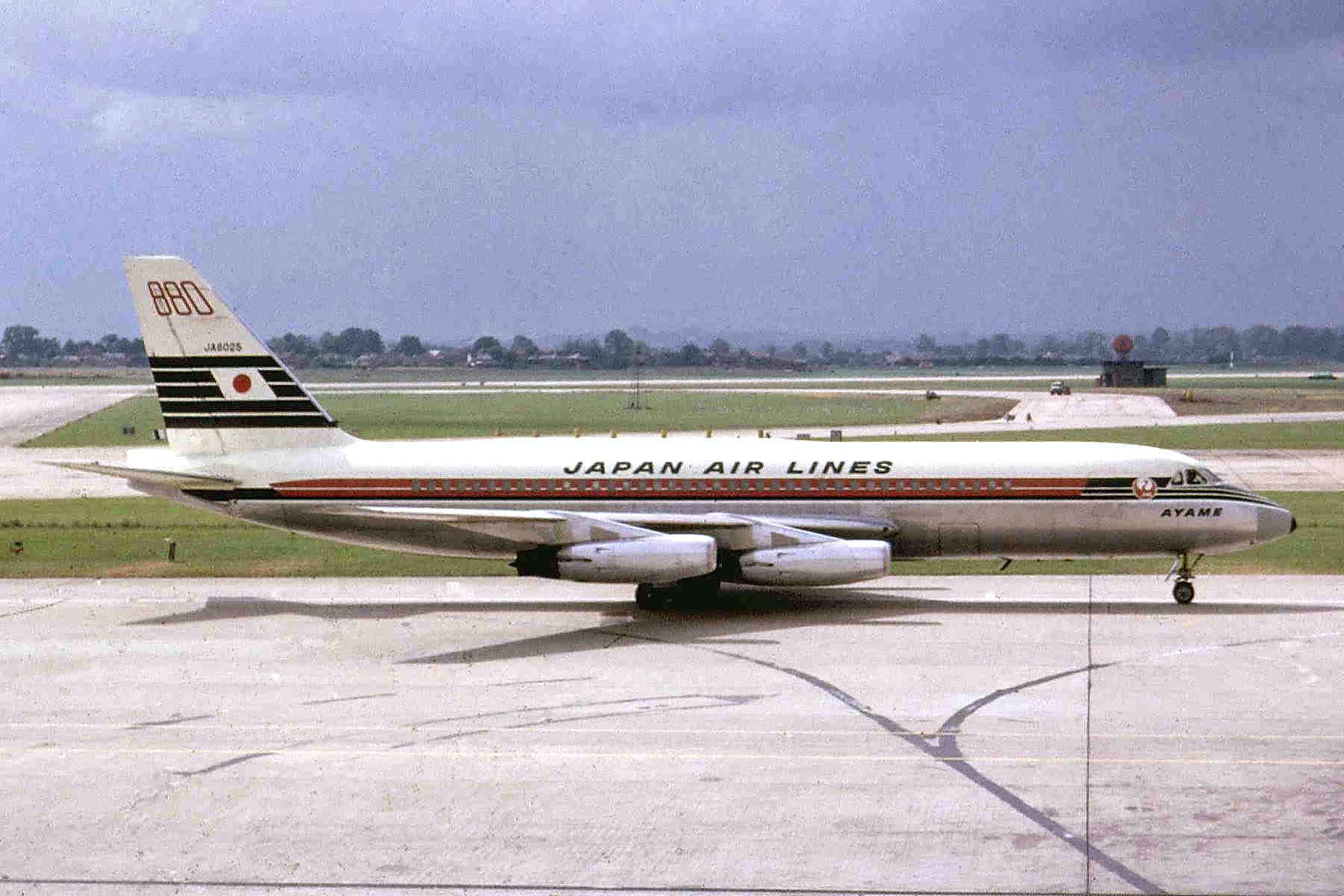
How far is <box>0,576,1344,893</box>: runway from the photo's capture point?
→ 53.8ft

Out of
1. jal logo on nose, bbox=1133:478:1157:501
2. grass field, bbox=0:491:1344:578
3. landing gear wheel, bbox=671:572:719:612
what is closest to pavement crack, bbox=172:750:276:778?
landing gear wheel, bbox=671:572:719:612

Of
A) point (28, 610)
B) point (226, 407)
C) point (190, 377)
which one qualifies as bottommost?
point (28, 610)

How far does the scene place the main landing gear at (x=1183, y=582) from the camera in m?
32.6

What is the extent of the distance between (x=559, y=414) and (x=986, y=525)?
266 ft

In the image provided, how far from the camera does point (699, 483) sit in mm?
33688

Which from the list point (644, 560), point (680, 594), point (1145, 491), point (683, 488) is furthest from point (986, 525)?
point (644, 560)

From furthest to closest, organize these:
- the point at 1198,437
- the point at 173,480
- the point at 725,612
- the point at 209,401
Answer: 1. the point at 1198,437
2. the point at 209,401
3. the point at 173,480
4. the point at 725,612

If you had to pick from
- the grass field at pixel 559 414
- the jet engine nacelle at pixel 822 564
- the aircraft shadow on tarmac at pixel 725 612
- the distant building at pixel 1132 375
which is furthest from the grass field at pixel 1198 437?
the distant building at pixel 1132 375

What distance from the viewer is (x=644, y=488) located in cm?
3375

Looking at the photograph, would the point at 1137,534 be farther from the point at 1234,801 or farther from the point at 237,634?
the point at 237,634

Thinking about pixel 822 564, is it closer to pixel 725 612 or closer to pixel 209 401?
pixel 725 612

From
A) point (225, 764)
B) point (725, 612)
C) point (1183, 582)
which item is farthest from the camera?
point (1183, 582)

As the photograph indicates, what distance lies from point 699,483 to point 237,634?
32.9 ft

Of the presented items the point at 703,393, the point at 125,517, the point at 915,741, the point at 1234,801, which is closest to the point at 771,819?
the point at 915,741
